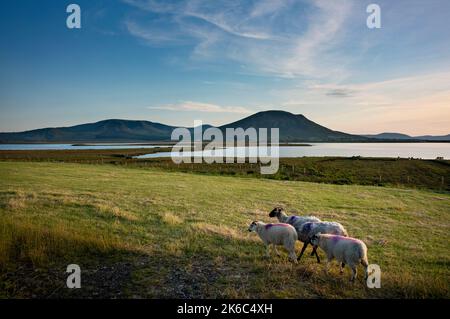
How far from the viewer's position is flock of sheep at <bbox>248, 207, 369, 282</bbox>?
335 inches

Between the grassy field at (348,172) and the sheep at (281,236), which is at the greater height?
the sheep at (281,236)

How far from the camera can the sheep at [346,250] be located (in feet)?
27.6

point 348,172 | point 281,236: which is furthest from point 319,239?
point 348,172

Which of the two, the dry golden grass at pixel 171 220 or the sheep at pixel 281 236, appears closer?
the sheep at pixel 281 236

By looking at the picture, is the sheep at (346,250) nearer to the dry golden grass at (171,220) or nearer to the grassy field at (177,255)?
the grassy field at (177,255)

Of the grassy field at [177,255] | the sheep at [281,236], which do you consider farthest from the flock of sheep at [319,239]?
the grassy field at [177,255]

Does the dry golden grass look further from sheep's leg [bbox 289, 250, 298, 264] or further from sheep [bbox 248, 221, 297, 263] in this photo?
sheep's leg [bbox 289, 250, 298, 264]

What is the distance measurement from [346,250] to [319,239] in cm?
108

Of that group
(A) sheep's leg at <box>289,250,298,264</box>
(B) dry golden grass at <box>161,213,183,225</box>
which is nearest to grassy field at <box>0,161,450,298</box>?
(B) dry golden grass at <box>161,213,183,225</box>

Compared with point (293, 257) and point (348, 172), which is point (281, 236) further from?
point (348, 172)

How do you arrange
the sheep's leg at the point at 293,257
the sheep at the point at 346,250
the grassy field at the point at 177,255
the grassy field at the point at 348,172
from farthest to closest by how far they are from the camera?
the grassy field at the point at 348,172 → the sheep's leg at the point at 293,257 → the sheep at the point at 346,250 → the grassy field at the point at 177,255

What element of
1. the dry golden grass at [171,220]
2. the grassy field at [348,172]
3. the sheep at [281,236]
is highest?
the sheep at [281,236]

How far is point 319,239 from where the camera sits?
9602mm
